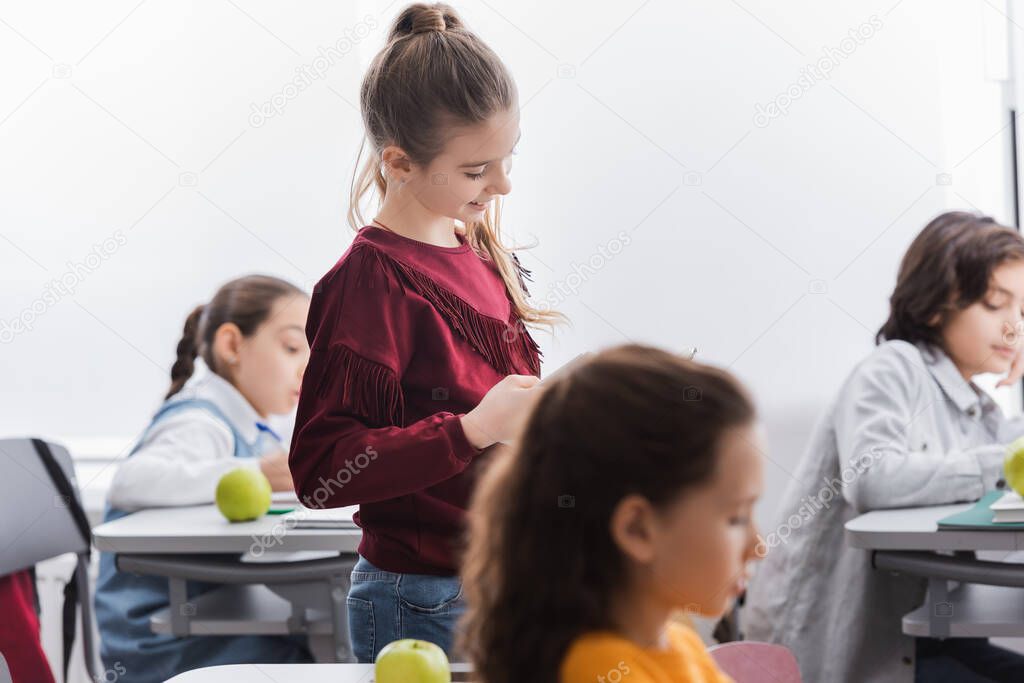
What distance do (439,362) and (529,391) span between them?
0.15 m

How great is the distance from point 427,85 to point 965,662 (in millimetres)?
1563

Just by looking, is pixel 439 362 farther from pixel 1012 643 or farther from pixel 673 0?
pixel 1012 643

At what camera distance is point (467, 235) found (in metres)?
1.32

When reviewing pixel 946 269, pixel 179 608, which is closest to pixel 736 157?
pixel 946 269

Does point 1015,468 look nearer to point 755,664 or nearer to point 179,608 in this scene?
point 755,664

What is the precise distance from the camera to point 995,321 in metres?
2.31

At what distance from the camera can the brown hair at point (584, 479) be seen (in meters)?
0.76

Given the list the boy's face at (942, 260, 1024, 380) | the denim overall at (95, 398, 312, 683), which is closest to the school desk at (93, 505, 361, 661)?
the denim overall at (95, 398, 312, 683)

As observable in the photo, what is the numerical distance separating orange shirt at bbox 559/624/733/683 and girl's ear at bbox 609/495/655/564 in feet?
0.21

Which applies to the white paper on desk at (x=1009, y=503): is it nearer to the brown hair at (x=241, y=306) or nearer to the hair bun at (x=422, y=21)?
the hair bun at (x=422, y=21)

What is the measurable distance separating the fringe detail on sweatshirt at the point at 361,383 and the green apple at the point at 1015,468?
135 centimetres

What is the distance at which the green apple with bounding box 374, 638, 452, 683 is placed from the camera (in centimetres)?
101

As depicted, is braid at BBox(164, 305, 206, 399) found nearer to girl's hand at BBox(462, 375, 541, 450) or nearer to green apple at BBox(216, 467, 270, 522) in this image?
green apple at BBox(216, 467, 270, 522)

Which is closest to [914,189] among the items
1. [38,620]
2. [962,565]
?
[962,565]
